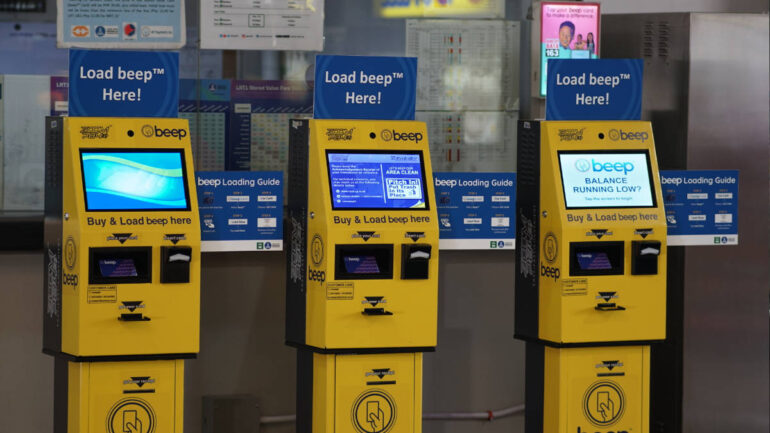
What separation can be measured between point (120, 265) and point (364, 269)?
101cm

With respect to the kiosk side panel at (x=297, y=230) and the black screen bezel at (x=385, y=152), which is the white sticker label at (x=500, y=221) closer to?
the black screen bezel at (x=385, y=152)

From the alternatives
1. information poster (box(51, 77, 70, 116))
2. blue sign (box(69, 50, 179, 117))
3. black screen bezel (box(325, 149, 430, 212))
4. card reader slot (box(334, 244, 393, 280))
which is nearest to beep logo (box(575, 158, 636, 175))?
black screen bezel (box(325, 149, 430, 212))

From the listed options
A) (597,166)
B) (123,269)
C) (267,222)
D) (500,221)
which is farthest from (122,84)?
(597,166)

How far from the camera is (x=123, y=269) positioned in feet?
15.4

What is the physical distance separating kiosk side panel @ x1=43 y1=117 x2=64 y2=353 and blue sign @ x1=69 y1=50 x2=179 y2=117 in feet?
0.54

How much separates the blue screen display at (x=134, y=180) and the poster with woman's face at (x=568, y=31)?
229 centimetres

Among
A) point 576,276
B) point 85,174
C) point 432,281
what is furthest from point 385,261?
point 85,174

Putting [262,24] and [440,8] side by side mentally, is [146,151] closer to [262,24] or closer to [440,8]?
[262,24]

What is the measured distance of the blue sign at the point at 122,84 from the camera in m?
4.85

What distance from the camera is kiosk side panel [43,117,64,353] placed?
15.9 ft

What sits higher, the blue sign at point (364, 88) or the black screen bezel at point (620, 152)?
the blue sign at point (364, 88)

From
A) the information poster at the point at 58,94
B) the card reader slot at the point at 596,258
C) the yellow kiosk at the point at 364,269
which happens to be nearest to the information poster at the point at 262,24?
the information poster at the point at 58,94

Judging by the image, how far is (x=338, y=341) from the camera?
4914 mm

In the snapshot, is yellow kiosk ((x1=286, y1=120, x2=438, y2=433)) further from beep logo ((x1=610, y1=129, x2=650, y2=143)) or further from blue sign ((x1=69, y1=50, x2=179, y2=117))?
→ beep logo ((x1=610, y1=129, x2=650, y2=143))
